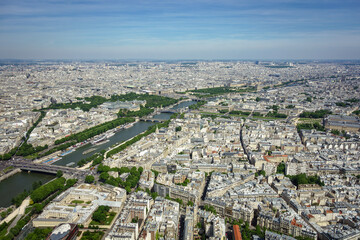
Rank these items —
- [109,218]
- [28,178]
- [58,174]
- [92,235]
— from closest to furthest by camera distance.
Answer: [92,235] → [109,218] → [58,174] → [28,178]

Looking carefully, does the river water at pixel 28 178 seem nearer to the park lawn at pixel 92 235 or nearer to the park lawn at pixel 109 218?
the park lawn at pixel 109 218

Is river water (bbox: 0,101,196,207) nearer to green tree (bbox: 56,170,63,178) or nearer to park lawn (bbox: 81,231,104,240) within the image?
green tree (bbox: 56,170,63,178)

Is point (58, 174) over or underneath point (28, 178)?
over

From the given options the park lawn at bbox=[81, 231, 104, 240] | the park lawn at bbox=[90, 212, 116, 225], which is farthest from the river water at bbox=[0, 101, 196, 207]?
the park lawn at bbox=[81, 231, 104, 240]

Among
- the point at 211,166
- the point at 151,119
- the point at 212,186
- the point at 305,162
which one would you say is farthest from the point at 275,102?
the point at 212,186

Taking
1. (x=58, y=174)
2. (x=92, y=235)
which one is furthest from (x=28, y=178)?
(x=92, y=235)

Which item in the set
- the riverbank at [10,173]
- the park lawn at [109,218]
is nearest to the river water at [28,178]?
the riverbank at [10,173]

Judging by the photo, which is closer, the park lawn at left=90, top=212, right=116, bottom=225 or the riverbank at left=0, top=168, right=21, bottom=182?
the park lawn at left=90, top=212, right=116, bottom=225

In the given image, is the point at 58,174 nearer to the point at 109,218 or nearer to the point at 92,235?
the point at 109,218

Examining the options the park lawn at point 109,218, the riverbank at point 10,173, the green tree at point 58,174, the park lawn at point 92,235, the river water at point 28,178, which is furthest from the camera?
the riverbank at point 10,173

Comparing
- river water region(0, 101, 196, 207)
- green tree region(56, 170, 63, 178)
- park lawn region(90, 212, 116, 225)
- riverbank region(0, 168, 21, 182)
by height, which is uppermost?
green tree region(56, 170, 63, 178)

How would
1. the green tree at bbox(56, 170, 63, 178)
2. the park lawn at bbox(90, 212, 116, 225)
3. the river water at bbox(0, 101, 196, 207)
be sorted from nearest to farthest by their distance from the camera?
1. the park lawn at bbox(90, 212, 116, 225)
2. the river water at bbox(0, 101, 196, 207)
3. the green tree at bbox(56, 170, 63, 178)
